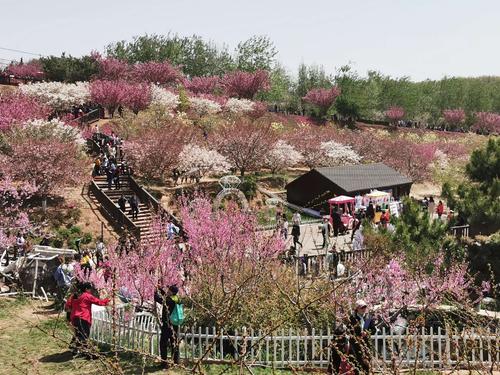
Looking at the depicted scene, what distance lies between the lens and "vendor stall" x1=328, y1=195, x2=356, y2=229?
104 ft

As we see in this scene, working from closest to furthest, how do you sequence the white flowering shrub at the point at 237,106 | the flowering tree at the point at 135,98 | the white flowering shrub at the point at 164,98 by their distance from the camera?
1. the flowering tree at the point at 135,98
2. the white flowering shrub at the point at 164,98
3. the white flowering shrub at the point at 237,106

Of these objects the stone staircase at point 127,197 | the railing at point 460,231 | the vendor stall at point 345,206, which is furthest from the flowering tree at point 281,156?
the railing at point 460,231

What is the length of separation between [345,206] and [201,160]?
1085 cm

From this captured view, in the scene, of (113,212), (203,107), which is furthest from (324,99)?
(113,212)

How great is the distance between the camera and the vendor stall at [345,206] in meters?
31.8

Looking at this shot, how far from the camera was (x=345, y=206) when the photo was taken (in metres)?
33.2

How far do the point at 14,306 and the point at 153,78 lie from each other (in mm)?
59186

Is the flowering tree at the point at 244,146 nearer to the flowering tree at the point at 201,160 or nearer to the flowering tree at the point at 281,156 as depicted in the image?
the flowering tree at the point at 281,156

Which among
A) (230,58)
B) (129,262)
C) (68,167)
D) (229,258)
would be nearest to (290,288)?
(229,258)

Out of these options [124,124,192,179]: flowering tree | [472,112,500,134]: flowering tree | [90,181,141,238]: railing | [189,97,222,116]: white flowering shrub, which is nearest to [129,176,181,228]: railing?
[124,124,192,179]: flowering tree

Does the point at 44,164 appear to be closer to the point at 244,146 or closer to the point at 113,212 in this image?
the point at 113,212

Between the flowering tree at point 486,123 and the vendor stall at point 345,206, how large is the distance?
202 feet

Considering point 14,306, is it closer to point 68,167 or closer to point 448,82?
point 68,167

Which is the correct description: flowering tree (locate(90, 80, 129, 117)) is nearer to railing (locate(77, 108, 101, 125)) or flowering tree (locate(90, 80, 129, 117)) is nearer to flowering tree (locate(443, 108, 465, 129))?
railing (locate(77, 108, 101, 125))
